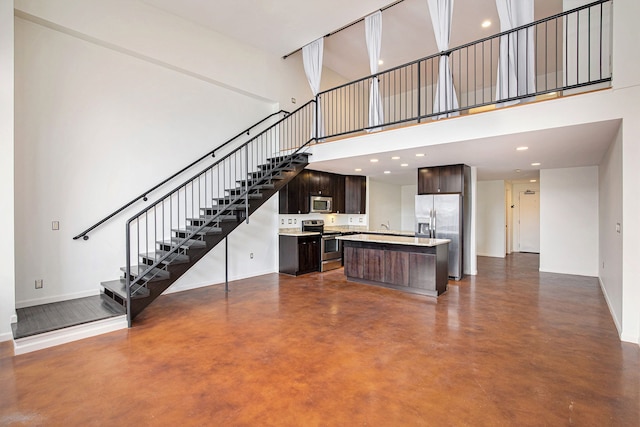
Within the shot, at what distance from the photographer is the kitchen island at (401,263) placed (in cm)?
522

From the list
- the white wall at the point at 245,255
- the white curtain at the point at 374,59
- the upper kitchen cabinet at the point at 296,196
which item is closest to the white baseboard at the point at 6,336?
the white wall at the point at 245,255

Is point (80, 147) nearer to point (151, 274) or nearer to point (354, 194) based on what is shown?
point (151, 274)

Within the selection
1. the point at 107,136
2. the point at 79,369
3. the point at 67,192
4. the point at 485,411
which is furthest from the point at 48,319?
the point at 485,411

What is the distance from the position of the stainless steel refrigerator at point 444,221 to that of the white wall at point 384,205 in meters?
2.25

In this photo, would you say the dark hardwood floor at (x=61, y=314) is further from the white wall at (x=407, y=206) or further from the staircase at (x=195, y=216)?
the white wall at (x=407, y=206)

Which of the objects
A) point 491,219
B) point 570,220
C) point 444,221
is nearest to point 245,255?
point 444,221

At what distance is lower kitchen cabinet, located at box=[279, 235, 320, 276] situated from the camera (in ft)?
22.2

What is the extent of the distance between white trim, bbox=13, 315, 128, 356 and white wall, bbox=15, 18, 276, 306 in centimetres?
119

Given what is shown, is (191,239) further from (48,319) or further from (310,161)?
(310,161)

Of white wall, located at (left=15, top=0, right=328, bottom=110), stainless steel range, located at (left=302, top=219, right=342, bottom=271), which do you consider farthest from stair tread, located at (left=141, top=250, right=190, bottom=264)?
stainless steel range, located at (left=302, top=219, right=342, bottom=271)

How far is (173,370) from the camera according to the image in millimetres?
2766

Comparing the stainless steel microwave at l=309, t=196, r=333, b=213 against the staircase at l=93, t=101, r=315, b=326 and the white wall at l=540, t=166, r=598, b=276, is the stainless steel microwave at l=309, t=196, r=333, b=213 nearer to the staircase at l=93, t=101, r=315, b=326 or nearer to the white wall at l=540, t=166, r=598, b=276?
the staircase at l=93, t=101, r=315, b=326

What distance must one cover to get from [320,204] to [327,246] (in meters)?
1.10

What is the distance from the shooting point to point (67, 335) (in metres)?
3.38
